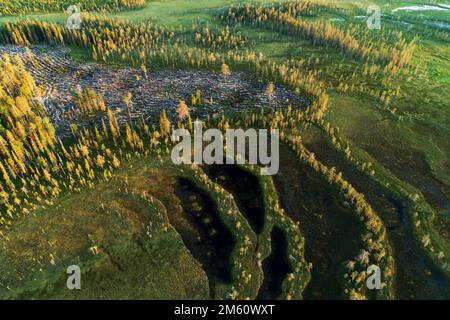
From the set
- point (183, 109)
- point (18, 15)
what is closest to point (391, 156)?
point (183, 109)

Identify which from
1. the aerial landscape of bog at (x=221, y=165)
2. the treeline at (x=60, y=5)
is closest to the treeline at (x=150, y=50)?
the aerial landscape of bog at (x=221, y=165)

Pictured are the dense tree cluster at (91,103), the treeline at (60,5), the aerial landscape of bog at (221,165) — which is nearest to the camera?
the aerial landscape of bog at (221,165)

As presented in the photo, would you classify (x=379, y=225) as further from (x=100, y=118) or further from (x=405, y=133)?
(x=100, y=118)

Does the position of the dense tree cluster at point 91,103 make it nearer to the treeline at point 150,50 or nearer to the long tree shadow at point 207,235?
the treeline at point 150,50

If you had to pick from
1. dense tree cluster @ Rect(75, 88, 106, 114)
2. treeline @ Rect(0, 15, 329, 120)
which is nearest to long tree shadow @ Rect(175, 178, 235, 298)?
dense tree cluster @ Rect(75, 88, 106, 114)

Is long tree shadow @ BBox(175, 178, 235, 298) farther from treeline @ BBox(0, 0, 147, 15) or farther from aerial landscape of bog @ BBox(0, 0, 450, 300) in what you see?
treeline @ BBox(0, 0, 147, 15)
